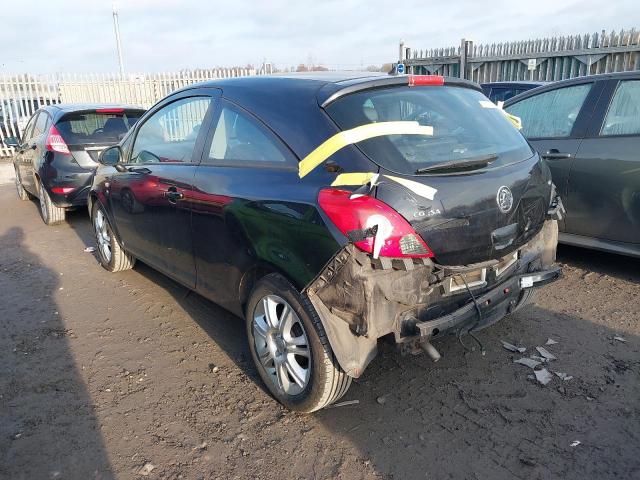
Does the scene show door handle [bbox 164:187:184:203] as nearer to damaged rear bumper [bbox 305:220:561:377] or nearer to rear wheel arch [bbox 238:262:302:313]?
rear wheel arch [bbox 238:262:302:313]

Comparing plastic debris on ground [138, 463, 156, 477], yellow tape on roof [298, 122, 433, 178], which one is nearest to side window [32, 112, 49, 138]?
yellow tape on roof [298, 122, 433, 178]

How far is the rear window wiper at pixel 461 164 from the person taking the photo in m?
2.58

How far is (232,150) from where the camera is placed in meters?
3.21

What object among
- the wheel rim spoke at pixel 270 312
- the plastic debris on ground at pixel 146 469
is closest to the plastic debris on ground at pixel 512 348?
the wheel rim spoke at pixel 270 312

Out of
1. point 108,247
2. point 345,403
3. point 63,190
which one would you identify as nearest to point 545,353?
point 345,403

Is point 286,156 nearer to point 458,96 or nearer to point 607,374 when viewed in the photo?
point 458,96

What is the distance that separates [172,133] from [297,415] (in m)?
2.42

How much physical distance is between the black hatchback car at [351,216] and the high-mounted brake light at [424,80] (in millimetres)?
15

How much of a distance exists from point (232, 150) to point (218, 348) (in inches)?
55.8

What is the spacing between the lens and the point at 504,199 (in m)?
2.74

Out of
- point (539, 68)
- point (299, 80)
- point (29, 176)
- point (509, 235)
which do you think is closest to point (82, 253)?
point (29, 176)

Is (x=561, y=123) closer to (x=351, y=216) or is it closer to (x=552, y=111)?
(x=552, y=111)

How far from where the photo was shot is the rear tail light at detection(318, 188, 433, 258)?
2.34 metres

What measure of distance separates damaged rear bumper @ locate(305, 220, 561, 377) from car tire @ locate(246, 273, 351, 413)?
4.7 inches
